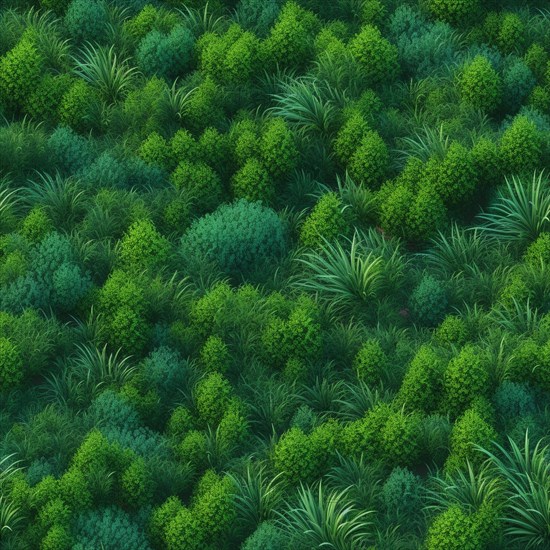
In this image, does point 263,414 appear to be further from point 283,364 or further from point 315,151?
point 315,151

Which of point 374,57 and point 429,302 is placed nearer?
point 429,302

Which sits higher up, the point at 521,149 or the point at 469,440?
the point at 521,149

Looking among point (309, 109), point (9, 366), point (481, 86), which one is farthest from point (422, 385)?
point (481, 86)

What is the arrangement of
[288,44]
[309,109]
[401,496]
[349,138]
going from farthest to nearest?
[288,44] < [309,109] < [349,138] < [401,496]

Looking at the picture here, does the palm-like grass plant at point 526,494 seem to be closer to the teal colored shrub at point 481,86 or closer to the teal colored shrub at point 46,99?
the teal colored shrub at point 481,86

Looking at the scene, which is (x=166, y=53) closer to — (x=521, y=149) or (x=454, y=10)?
(x=454, y=10)

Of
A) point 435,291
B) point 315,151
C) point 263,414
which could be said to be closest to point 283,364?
point 263,414
